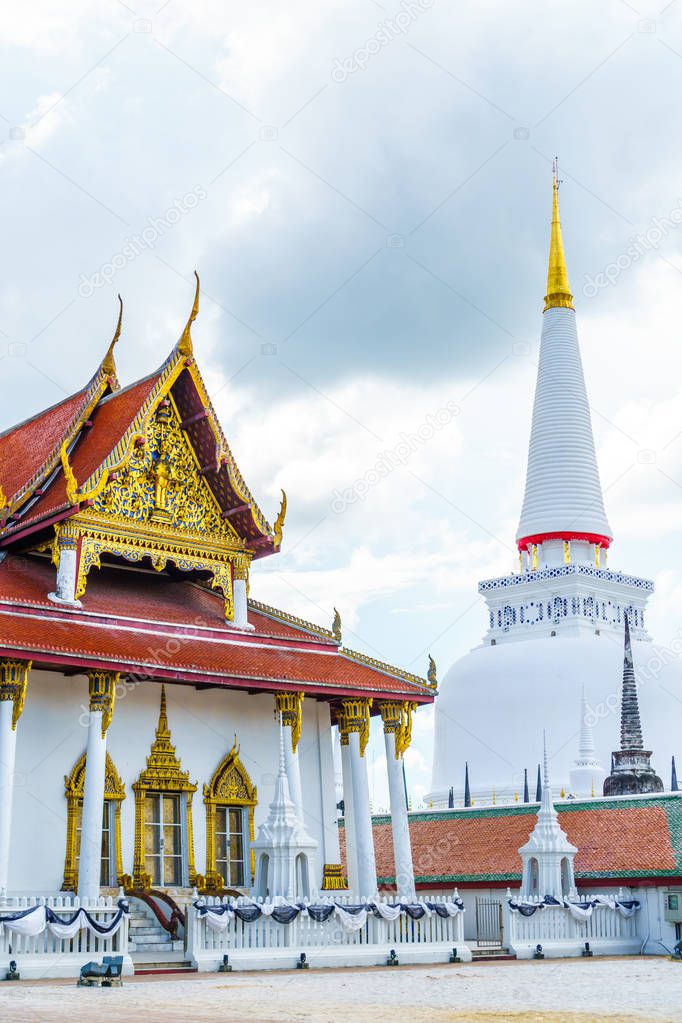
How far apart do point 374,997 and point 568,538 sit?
1539 inches

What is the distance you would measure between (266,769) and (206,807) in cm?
157

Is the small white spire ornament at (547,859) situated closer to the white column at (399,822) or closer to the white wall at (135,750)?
the white column at (399,822)

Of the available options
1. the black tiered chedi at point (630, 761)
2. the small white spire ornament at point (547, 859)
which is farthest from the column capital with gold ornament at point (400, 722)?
the black tiered chedi at point (630, 761)

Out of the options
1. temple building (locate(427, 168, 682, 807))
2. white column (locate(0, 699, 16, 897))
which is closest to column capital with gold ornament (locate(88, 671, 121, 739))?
white column (locate(0, 699, 16, 897))

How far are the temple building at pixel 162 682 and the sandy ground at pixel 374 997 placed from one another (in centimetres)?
364

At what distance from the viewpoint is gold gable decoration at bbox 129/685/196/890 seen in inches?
974

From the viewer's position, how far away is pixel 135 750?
25172 millimetres

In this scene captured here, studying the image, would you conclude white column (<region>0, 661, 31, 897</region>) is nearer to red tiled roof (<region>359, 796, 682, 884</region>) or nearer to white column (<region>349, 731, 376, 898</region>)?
white column (<region>349, 731, 376, 898</region>)

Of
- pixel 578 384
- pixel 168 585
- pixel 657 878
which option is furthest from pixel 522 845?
pixel 578 384

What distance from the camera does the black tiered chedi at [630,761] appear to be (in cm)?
4109

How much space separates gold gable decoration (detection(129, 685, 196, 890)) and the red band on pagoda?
3092cm

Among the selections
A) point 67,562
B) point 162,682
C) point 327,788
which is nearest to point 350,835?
point 327,788

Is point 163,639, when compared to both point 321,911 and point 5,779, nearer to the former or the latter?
point 5,779

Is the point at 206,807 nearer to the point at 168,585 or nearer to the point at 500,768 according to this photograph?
the point at 168,585
